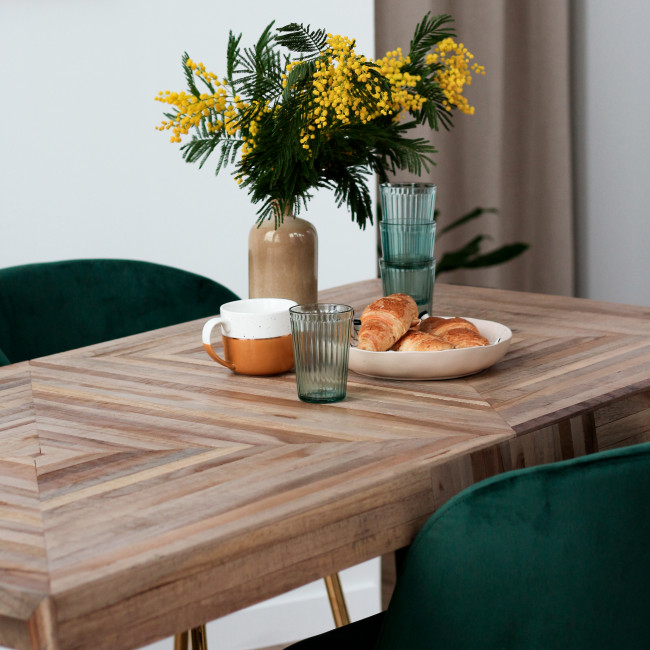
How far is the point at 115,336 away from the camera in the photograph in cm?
201

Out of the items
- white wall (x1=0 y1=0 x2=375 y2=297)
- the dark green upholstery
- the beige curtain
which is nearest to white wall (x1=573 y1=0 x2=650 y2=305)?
the beige curtain

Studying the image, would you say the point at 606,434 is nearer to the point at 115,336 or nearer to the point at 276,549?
the point at 276,549

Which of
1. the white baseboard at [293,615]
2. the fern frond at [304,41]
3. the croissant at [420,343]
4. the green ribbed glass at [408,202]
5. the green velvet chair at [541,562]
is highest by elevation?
the fern frond at [304,41]

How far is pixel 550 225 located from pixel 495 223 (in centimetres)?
21

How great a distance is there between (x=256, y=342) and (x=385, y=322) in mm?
168

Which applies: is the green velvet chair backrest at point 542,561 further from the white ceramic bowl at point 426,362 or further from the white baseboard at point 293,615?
the white baseboard at point 293,615

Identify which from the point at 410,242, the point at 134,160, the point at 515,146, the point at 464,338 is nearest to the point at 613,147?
the point at 515,146

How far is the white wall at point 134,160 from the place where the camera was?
7.91ft

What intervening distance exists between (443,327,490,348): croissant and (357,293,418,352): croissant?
6 centimetres

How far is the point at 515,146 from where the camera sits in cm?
305

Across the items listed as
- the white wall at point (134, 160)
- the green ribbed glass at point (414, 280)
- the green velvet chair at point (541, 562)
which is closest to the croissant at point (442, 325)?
the green ribbed glass at point (414, 280)

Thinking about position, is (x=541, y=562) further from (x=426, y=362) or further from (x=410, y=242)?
(x=410, y=242)

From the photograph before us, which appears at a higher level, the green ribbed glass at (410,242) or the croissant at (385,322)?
the green ribbed glass at (410,242)

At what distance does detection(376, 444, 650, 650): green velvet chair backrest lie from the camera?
789mm
